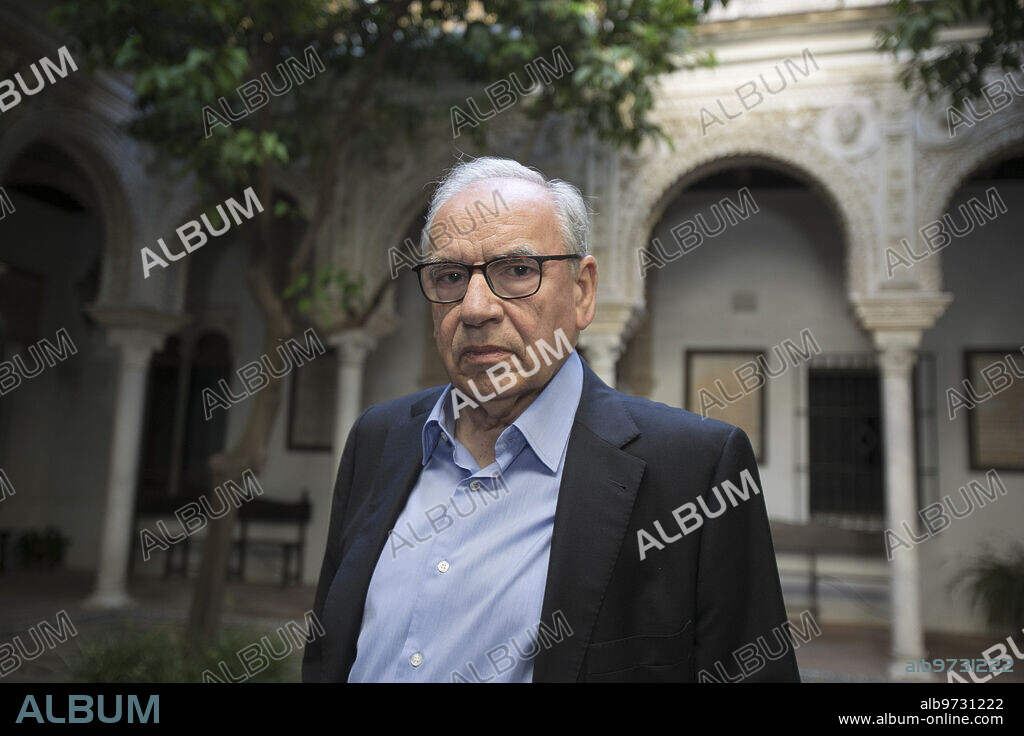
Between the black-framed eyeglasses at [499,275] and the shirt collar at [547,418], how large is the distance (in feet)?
0.55

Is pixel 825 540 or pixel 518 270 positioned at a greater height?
pixel 518 270

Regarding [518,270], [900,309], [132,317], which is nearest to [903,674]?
[900,309]

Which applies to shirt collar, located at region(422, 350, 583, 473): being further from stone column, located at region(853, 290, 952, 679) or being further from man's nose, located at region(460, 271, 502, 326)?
stone column, located at region(853, 290, 952, 679)

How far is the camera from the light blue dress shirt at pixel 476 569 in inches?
40.7

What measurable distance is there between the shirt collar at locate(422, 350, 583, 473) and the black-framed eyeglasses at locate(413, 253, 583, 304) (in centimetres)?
17

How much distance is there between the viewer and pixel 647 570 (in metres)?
1.05

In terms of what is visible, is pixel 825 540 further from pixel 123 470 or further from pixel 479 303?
pixel 123 470

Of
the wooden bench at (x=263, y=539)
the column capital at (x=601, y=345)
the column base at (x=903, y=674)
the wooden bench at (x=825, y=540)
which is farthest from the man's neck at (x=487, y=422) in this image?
the wooden bench at (x=263, y=539)

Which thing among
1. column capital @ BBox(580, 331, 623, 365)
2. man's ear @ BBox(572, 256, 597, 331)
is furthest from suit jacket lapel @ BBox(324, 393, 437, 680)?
column capital @ BBox(580, 331, 623, 365)

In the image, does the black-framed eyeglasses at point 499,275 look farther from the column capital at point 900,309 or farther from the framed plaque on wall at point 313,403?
the framed plaque on wall at point 313,403

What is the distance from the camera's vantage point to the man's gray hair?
1.18 meters

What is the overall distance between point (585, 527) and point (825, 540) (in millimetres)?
5906

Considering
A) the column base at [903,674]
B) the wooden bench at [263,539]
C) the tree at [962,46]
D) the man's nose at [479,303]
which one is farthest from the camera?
the wooden bench at [263,539]

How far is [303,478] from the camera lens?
24.6ft
